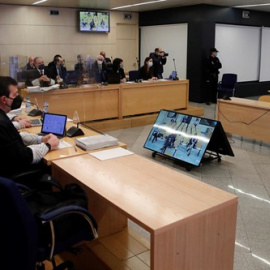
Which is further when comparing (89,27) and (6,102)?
(89,27)

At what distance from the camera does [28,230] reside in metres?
1.76

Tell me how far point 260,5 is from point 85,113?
20.8ft

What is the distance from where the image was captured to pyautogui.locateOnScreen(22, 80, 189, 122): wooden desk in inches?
248

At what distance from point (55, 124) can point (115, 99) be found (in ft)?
11.3

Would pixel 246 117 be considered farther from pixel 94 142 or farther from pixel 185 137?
pixel 94 142

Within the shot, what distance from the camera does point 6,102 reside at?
283 centimetres

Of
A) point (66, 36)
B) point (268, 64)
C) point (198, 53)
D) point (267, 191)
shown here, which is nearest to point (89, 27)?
point (66, 36)

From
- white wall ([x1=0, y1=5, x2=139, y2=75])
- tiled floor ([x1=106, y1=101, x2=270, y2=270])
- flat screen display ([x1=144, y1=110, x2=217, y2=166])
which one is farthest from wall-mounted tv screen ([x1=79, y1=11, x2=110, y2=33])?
flat screen display ([x1=144, y1=110, x2=217, y2=166])

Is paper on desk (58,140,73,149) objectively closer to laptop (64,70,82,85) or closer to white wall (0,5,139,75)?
laptop (64,70,82,85)

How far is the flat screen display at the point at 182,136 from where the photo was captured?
176 inches

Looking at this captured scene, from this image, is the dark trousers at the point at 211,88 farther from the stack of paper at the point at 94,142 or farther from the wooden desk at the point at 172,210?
the wooden desk at the point at 172,210

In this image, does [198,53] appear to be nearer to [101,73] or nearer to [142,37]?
[142,37]

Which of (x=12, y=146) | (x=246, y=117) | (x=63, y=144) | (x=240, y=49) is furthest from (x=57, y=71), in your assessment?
(x=240, y=49)

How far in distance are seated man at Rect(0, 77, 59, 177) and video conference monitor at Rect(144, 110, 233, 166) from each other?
6.86 ft
